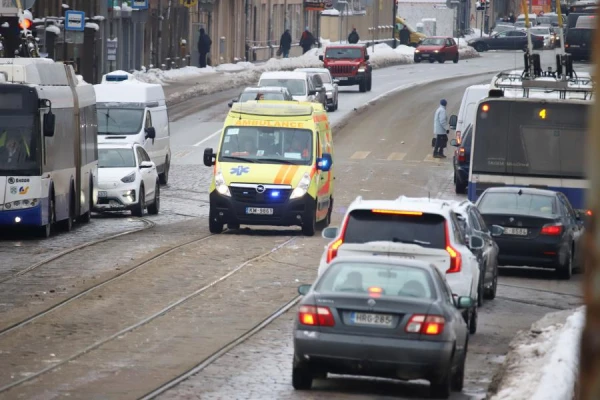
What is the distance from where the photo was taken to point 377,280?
10.2 m

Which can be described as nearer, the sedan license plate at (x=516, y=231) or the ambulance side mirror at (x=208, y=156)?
the sedan license plate at (x=516, y=231)

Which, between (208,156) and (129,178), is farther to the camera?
(129,178)

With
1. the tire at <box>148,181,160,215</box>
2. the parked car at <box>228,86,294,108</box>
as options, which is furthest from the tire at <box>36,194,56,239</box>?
the parked car at <box>228,86,294,108</box>

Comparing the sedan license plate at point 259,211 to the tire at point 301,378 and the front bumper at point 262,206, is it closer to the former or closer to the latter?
the front bumper at point 262,206

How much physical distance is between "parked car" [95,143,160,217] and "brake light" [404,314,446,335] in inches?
775

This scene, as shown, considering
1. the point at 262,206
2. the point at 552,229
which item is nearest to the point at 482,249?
the point at 552,229

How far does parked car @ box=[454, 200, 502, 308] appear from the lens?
51.6ft

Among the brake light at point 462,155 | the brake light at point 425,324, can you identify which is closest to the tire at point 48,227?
the brake light at point 462,155

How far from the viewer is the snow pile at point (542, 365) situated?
29.4 ft

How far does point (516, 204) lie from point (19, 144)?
820 centimetres

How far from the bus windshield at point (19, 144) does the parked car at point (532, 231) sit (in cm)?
739

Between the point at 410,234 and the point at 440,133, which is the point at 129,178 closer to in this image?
the point at 440,133

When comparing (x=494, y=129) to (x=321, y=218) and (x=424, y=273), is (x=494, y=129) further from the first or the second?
(x=424, y=273)

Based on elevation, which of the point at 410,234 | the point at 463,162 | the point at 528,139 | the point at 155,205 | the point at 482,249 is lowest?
the point at 155,205
